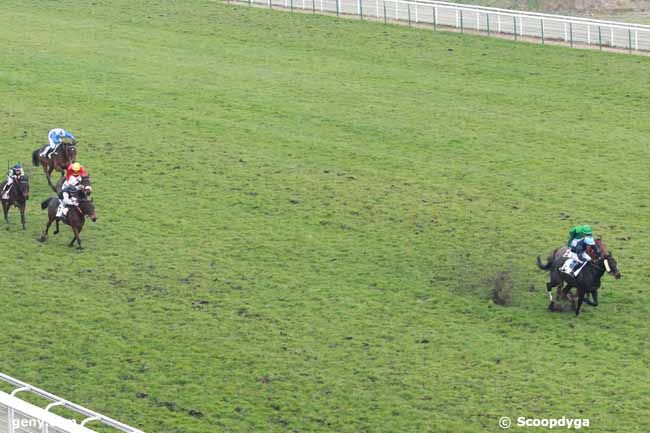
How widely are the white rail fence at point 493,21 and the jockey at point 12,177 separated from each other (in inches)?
820

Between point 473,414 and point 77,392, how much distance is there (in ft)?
20.2

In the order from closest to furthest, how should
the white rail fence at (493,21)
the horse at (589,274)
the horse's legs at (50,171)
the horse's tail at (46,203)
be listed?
the horse at (589,274)
the horse's tail at (46,203)
the horse's legs at (50,171)
the white rail fence at (493,21)

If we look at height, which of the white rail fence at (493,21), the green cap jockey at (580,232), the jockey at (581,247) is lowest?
the jockey at (581,247)

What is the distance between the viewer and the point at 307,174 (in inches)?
1138

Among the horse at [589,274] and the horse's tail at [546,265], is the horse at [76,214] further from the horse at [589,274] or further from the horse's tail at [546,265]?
the horse at [589,274]

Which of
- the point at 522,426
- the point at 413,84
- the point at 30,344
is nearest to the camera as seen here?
the point at 522,426

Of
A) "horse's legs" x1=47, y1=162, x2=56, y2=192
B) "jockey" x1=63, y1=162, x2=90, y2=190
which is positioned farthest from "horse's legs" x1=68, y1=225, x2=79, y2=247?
"horse's legs" x1=47, y1=162, x2=56, y2=192

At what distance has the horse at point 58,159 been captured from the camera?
2619cm

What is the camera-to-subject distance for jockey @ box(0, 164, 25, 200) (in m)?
24.1

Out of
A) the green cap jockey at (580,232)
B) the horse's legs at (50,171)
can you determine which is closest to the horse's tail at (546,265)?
the green cap jockey at (580,232)

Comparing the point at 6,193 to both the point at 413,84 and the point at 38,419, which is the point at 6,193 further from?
the point at 413,84

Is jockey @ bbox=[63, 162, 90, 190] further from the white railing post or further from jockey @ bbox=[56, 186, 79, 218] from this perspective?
the white railing post

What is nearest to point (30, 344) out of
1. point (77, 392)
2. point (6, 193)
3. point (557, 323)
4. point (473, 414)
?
point (77, 392)

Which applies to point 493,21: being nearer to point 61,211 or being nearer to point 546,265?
point 546,265
